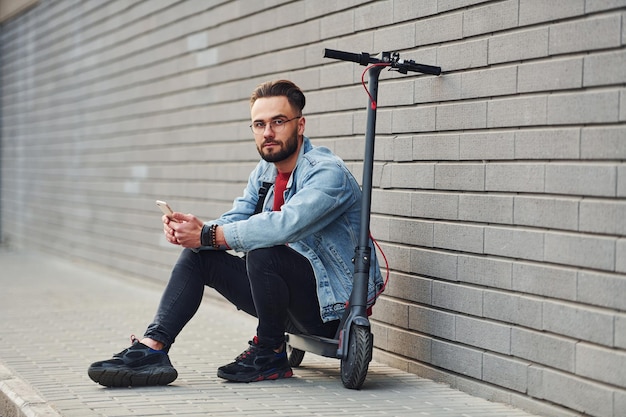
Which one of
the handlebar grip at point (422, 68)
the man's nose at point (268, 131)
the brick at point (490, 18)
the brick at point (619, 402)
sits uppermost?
the brick at point (490, 18)

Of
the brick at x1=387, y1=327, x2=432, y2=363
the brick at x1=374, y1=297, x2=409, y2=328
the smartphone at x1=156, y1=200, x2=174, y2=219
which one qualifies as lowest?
the brick at x1=387, y1=327, x2=432, y2=363

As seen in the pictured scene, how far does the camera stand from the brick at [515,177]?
4.44 meters

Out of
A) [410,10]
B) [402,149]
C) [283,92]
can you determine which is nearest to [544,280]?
[402,149]

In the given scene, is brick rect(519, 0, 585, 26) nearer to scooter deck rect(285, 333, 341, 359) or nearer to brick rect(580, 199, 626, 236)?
brick rect(580, 199, 626, 236)

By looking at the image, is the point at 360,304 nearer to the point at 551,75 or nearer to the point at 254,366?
the point at 254,366

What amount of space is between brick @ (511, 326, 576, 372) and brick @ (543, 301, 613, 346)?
0.04 m

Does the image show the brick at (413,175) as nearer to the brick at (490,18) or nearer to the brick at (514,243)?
the brick at (514,243)

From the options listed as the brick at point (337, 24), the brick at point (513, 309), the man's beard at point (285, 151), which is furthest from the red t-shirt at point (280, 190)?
the brick at point (337, 24)

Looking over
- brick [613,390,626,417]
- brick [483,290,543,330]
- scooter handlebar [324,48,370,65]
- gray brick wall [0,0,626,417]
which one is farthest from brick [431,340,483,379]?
scooter handlebar [324,48,370,65]

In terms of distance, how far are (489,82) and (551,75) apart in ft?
1.57

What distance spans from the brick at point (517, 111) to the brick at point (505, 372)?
1.04 m

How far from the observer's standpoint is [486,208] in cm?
482

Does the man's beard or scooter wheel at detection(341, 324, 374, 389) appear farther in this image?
the man's beard

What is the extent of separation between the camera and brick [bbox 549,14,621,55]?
400 cm
